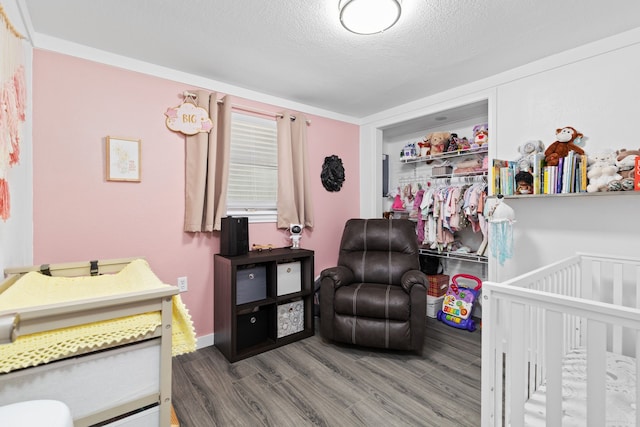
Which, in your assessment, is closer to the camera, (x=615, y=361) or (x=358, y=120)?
(x=615, y=361)

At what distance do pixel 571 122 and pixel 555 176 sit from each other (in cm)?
46

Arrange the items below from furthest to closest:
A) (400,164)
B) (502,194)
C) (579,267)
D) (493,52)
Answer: (400,164)
(502,194)
(493,52)
(579,267)

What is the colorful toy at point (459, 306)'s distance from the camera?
286 cm

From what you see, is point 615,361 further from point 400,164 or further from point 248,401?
point 400,164

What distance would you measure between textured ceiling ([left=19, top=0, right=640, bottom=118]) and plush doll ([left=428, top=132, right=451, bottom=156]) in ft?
2.45

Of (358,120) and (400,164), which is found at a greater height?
(358,120)

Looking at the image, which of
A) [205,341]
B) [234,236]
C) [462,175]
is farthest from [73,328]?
[462,175]

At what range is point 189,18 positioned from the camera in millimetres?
1766

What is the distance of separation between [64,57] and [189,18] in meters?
0.98

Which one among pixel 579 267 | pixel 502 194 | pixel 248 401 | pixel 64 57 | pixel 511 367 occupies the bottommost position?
pixel 248 401

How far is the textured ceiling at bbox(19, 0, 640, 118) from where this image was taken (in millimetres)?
1675

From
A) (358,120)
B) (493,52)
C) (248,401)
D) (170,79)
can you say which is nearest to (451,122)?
(358,120)

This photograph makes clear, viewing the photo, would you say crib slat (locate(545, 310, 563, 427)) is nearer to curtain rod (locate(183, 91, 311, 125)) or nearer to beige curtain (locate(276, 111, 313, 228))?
beige curtain (locate(276, 111, 313, 228))

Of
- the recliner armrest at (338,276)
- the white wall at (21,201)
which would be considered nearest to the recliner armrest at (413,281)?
the recliner armrest at (338,276)
